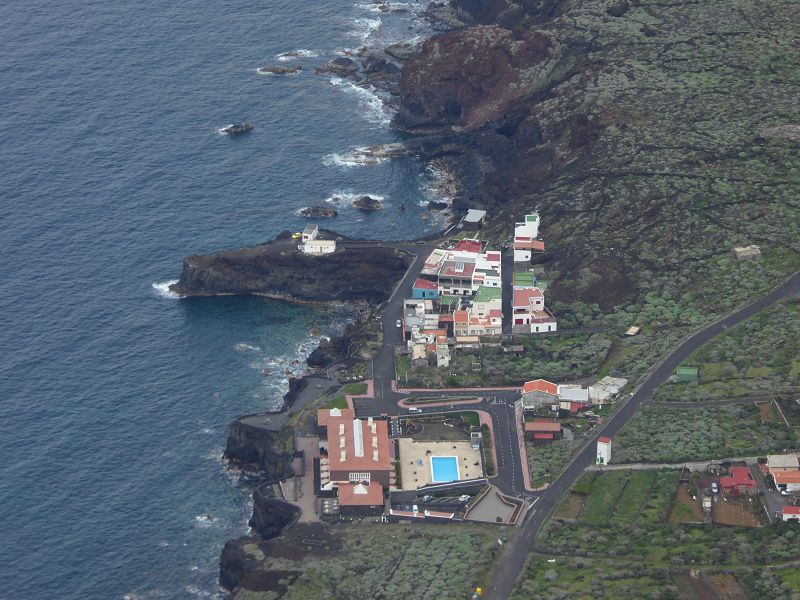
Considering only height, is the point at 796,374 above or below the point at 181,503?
above

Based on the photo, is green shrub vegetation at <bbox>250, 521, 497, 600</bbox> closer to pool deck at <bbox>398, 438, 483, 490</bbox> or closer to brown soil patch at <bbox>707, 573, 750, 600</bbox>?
pool deck at <bbox>398, 438, 483, 490</bbox>

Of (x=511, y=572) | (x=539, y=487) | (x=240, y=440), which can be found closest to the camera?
(x=511, y=572)

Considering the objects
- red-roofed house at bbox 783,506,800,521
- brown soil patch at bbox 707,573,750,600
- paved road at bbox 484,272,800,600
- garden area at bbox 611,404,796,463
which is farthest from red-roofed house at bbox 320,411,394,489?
red-roofed house at bbox 783,506,800,521

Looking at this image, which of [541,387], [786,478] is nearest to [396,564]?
[541,387]

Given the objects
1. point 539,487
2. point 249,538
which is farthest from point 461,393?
point 249,538

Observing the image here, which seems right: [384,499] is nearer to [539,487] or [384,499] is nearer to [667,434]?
[539,487]

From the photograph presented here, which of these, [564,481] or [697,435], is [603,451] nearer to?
[564,481]
